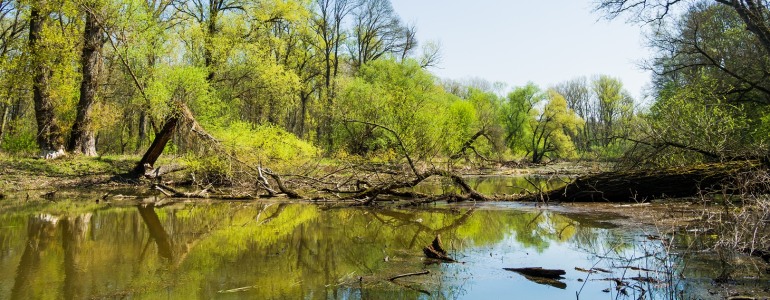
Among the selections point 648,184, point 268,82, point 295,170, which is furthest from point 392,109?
point 648,184

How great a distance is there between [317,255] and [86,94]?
1699cm

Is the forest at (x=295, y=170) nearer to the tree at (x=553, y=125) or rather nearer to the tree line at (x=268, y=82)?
the tree line at (x=268, y=82)

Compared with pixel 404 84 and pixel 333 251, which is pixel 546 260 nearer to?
pixel 333 251

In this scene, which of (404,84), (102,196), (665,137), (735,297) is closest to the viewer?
(735,297)

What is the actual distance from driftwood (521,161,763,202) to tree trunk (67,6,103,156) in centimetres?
1655

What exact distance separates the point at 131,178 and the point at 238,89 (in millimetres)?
10288

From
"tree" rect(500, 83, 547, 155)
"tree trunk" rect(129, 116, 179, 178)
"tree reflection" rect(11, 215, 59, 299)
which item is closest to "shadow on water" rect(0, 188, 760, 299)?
"tree reflection" rect(11, 215, 59, 299)

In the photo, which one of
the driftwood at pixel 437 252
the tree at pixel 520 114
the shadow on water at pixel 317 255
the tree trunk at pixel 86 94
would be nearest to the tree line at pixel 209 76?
the tree trunk at pixel 86 94

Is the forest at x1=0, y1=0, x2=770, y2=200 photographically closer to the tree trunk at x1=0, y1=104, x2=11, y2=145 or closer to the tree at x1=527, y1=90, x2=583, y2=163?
the tree trunk at x1=0, y1=104, x2=11, y2=145

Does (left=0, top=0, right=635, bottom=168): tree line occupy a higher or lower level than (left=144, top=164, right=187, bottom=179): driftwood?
higher

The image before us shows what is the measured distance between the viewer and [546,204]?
38.5 feet

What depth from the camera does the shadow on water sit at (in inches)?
192

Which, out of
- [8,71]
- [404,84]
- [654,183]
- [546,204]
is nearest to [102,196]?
[8,71]

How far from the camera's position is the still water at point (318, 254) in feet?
15.9
